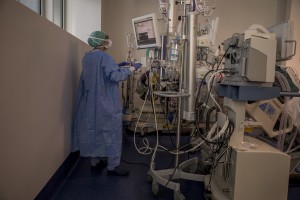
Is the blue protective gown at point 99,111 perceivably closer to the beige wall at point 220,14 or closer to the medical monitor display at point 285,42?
the medical monitor display at point 285,42

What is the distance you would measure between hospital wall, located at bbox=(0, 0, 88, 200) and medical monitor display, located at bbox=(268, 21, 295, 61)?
5.35 ft

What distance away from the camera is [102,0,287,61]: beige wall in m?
4.75

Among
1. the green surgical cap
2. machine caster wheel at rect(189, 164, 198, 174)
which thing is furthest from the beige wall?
machine caster wheel at rect(189, 164, 198, 174)

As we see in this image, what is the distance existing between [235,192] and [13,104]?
1438 millimetres

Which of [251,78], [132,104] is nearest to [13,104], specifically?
[251,78]

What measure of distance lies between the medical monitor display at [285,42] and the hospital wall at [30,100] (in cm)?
163

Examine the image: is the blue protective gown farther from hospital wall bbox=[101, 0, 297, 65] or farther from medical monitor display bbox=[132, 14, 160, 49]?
hospital wall bbox=[101, 0, 297, 65]

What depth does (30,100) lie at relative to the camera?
146cm

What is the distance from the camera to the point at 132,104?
3.88 metres

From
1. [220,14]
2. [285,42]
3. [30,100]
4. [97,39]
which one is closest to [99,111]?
[97,39]

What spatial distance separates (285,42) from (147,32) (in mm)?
1253

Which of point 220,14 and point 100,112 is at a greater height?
point 220,14

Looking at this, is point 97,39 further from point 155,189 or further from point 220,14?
point 220,14

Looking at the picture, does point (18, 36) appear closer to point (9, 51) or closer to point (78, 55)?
point (9, 51)
